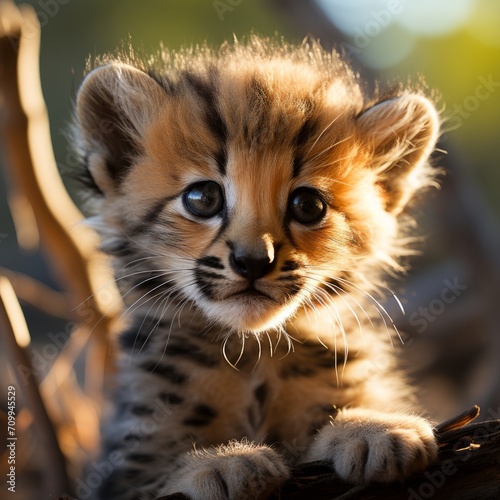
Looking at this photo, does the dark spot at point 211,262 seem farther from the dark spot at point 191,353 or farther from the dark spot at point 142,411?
the dark spot at point 142,411

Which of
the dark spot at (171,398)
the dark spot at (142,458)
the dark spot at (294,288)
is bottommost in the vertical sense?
the dark spot at (142,458)

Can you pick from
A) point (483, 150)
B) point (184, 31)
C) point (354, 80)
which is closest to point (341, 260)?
point (354, 80)

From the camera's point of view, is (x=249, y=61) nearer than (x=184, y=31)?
Yes

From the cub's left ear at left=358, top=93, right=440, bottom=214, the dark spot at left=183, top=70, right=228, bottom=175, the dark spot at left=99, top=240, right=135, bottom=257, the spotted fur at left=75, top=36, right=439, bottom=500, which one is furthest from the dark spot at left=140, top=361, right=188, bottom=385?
the cub's left ear at left=358, top=93, right=440, bottom=214

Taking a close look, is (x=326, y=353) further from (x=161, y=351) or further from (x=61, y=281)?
(x=61, y=281)

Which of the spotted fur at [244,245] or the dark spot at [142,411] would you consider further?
the dark spot at [142,411]

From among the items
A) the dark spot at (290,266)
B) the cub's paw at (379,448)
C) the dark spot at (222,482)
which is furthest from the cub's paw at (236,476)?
the dark spot at (290,266)
